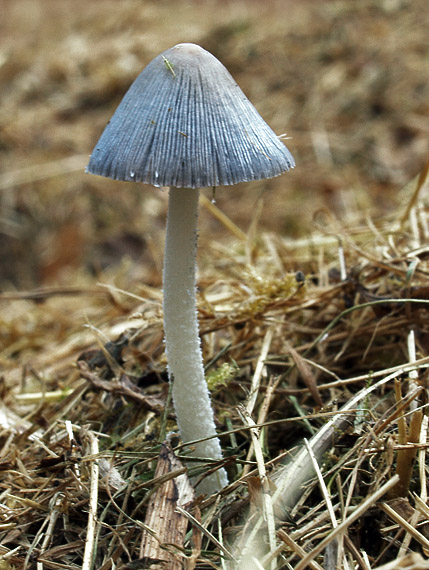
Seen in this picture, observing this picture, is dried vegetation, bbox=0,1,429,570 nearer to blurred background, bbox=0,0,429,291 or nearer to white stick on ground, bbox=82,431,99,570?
white stick on ground, bbox=82,431,99,570

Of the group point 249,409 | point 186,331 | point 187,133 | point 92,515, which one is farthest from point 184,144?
point 92,515

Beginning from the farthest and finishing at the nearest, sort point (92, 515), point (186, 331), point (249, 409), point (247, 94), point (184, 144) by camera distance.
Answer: point (247, 94)
point (249, 409)
point (186, 331)
point (92, 515)
point (184, 144)

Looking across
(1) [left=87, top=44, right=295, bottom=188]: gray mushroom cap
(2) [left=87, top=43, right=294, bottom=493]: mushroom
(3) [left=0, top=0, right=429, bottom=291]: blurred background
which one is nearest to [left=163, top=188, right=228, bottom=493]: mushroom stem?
(2) [left=87, top=43, right=294, bottom=493]: mushroom

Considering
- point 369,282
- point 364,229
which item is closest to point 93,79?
point 364,229

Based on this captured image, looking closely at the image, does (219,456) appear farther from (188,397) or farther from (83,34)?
(83,34)

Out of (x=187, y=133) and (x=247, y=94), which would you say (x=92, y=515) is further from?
(x=247, y=94)

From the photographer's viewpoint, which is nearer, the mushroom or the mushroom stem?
the mushroom

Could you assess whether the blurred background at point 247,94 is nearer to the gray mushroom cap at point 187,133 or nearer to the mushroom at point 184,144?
the mushroom at point 184,144
